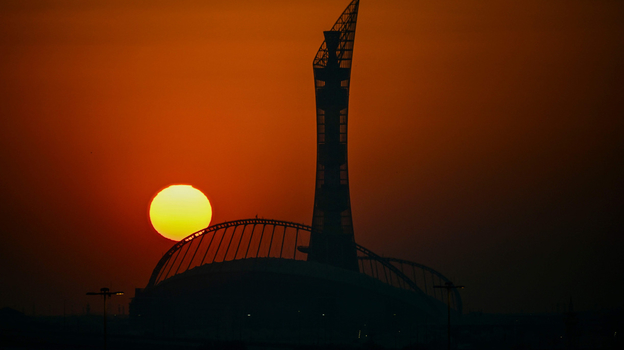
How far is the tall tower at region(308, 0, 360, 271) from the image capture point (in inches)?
5778

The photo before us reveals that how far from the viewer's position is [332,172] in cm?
14900

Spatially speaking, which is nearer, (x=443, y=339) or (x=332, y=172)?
(x=443, y=339)

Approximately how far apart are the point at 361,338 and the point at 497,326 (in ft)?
59.0

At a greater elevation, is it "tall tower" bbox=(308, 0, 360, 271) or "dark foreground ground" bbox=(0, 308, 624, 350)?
"tall tower" bbox=(308, 0, 360, 271)

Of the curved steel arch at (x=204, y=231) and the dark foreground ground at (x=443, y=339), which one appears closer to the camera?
the dark foreground ground at (x=443, y=339)

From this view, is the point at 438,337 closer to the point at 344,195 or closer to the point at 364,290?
the point at 364,290

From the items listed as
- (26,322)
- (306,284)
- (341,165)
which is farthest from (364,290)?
(26,322)

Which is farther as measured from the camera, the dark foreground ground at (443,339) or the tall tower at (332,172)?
the tall tower at (332,172)

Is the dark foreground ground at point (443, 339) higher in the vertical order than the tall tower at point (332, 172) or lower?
lower

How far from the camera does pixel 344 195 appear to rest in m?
148

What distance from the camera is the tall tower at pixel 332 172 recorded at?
14675 centimetres

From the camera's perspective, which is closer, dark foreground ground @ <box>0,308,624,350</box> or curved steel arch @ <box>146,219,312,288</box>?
dark foreground ground @ <box>0,308,624,350</box>

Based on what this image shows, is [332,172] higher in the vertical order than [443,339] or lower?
higher

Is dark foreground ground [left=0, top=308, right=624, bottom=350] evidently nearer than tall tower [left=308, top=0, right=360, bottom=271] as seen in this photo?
Yes
